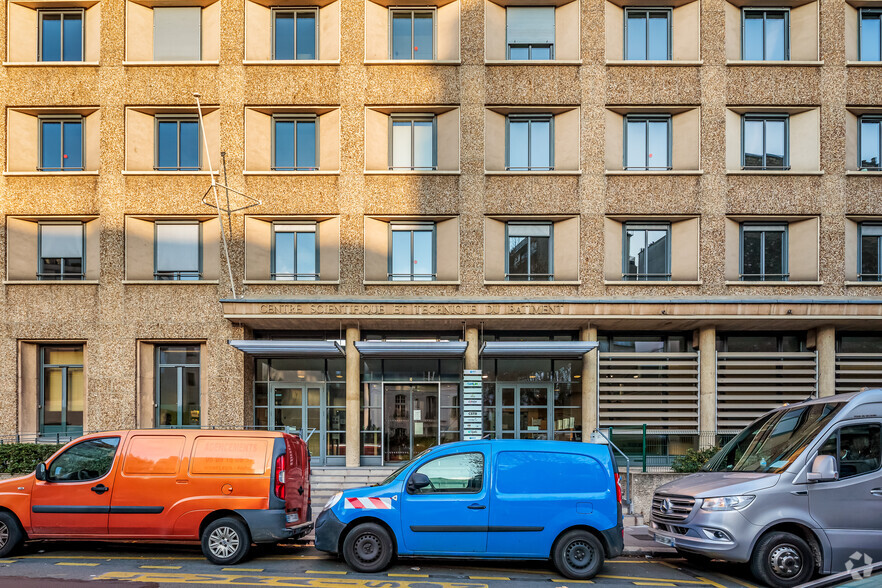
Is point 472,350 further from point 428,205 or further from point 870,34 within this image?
point 870,34

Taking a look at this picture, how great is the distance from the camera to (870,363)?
60.3 feet

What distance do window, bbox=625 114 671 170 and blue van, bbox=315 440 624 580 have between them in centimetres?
1155

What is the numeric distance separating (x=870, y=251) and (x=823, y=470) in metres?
12.5

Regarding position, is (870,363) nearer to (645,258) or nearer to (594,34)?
(645,258)

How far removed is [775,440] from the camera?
9922mm

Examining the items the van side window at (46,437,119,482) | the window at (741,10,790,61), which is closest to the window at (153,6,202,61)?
the van side window at (46,437,119,482)

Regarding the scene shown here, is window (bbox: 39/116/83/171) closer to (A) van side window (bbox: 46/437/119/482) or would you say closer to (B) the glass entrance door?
(B) the glass entrance door

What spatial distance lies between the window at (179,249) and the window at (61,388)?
11.3 feet

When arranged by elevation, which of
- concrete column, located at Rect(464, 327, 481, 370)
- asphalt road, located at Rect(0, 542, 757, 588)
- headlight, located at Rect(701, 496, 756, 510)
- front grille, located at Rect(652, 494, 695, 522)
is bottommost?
asphalt road, located at Rect(0, 542, 757, 588)

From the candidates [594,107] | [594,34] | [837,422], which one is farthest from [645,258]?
[837,422]

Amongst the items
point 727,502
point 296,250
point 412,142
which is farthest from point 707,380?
point 296,250

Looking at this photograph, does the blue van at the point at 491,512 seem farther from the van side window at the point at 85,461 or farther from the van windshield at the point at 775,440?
the van side window at the point at 85,461

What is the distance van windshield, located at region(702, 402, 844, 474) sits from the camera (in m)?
9.22

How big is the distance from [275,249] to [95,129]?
605 cm
